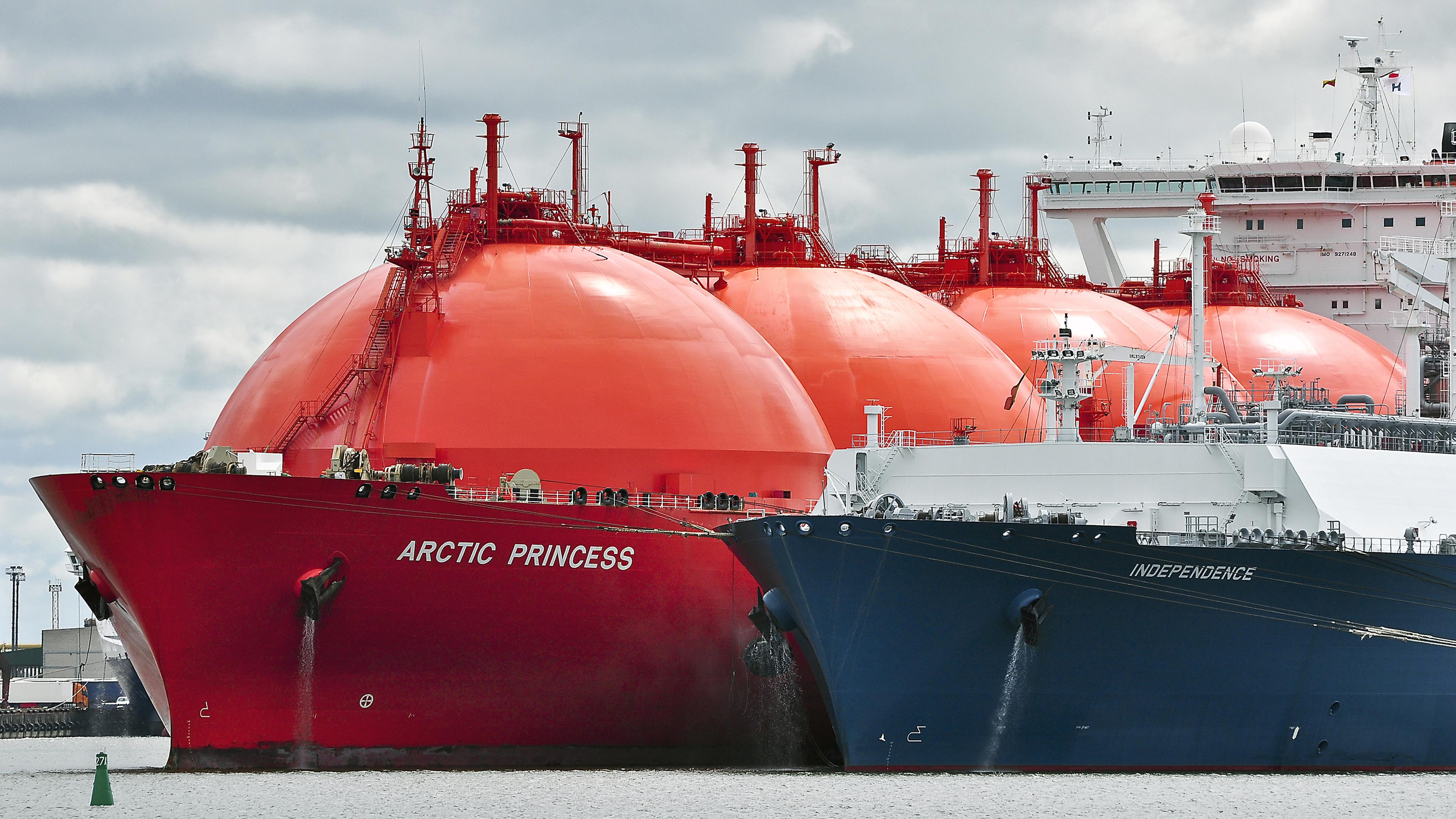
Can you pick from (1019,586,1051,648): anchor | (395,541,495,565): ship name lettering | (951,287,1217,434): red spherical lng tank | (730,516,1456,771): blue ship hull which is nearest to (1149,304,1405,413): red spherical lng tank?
(951,287,1217,434): red spherical lng tank

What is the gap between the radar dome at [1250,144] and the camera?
6350 centimetres

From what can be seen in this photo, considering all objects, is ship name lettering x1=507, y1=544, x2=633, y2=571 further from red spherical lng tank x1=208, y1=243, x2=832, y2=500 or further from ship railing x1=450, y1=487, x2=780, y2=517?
red spherical lng tank x1=208, y1=243, x2=832, y2=500

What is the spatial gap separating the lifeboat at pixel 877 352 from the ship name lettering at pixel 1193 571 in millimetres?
11696

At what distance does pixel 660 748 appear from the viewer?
3334cm

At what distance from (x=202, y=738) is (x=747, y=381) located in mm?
11733

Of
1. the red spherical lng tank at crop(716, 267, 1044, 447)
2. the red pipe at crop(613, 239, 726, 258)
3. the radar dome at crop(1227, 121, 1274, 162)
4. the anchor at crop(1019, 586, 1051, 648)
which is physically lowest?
the anchor at crop(1019, 586, 1051, 648)

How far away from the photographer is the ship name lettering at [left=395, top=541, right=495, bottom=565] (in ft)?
101

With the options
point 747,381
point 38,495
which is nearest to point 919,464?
point 747,381

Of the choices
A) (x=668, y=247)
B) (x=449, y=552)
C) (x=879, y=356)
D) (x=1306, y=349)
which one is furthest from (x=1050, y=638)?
(x=1306, y=349)

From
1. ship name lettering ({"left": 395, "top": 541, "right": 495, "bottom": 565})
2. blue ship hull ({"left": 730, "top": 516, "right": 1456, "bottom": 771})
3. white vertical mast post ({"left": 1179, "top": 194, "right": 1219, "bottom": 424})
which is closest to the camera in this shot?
blue ship hull ({"left": 730, "top": 516, "right": 1456, "bottom": 771})

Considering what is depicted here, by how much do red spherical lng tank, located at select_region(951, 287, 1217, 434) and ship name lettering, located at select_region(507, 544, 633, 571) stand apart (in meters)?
21.5

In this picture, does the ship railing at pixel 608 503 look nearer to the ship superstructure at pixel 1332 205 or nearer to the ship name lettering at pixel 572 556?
the ship name lettering at pixel 572 556

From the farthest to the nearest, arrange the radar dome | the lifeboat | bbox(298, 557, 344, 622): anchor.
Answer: the radar dome, the lifeboat, bbox(298, 557, 344, 622): anchor

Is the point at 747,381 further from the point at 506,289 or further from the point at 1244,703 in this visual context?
the point at 1244,703
